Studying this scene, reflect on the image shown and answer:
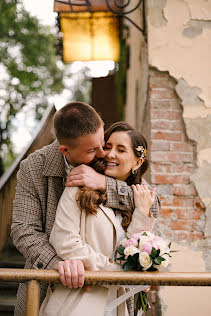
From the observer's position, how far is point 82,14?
4.16 meters

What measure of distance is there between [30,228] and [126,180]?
0.69 metres

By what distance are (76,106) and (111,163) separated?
0.42 m

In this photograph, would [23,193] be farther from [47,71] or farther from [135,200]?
[47,71]

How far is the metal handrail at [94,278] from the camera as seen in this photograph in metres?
1.67

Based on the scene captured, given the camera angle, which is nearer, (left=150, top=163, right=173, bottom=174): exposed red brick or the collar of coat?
the collar of coat

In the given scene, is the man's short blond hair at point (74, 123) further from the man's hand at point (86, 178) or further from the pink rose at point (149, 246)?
the pink rose at point (149, 246)

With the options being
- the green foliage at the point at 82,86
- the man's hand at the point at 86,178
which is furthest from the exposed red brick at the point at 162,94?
the green foliage at the point at 82,86

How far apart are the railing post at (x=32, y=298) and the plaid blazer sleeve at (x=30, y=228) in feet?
0.67

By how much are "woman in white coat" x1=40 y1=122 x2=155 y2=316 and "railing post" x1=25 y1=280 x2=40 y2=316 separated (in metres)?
0.17

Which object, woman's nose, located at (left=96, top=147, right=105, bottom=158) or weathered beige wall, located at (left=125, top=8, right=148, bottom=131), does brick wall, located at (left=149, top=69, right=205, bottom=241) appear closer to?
weathered beige wall, located at (left=125, top=8, right=148, bottom=131)

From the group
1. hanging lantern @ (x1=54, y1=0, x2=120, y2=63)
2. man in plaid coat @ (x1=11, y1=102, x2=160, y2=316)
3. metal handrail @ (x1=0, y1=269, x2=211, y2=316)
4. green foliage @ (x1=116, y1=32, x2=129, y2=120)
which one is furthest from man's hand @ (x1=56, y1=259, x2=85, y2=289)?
green foliage @ (x1=116, y1=32, x2=129, y2=120)

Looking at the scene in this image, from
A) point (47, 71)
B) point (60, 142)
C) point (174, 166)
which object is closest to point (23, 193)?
point (60, 142)

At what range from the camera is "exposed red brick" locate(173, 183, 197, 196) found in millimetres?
3102

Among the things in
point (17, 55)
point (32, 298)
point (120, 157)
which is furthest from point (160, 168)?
point (17, 55)
